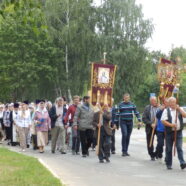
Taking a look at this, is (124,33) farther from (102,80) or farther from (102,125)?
(102,125)

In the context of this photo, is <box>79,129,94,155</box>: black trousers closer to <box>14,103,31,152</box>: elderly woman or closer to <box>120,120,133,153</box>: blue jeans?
<box>120,120,133,153</box>: blue jeans

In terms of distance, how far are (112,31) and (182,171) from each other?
120ft

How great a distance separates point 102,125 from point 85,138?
1.81 metres

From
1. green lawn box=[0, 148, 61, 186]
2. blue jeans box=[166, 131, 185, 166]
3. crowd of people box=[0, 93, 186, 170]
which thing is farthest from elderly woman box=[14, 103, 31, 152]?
blue jeans box=[166, 131, 185, 166]

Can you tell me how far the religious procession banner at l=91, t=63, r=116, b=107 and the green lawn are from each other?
326 centimetres

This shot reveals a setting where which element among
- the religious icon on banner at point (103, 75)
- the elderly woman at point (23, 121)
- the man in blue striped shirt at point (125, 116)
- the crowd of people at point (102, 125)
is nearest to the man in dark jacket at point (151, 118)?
the crowd of people at point (102, 125)

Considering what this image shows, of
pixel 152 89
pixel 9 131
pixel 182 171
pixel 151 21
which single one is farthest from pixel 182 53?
pixel 182 171

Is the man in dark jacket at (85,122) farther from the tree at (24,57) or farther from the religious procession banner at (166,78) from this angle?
the tree at (24,57)

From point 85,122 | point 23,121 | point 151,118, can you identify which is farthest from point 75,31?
point 151,118

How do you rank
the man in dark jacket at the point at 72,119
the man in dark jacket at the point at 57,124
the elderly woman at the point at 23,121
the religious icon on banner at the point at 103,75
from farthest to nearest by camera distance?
the elderly woman at the point at 23,121 → the man in dark jacket at the point at 57,124 → the man in dark jacket at the point at 72,119 → the religious icon on banner at the point at 103,75

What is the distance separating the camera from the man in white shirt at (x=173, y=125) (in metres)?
13.3

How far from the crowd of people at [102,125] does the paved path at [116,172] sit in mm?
446

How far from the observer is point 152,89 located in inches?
3216

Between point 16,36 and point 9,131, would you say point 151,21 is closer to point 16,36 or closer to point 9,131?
point 16,36
